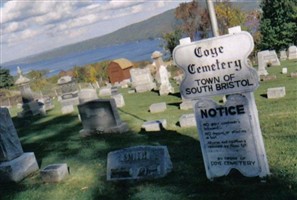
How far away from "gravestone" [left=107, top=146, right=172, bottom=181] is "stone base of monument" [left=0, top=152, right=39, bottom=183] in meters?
2.67

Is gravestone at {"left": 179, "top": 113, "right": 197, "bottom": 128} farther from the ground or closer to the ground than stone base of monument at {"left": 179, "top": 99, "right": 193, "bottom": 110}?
farther from the ground

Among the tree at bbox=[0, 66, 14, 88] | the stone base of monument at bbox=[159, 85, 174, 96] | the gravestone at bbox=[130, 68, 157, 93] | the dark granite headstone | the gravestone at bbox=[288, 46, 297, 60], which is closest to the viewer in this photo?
the dark granite headstone

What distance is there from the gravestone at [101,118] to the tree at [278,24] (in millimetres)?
29602

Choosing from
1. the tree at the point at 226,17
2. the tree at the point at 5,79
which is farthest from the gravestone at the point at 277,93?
the tree at the point at 5,79

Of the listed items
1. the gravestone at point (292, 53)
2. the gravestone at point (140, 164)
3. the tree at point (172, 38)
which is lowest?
the gravestone at point (292, 53)

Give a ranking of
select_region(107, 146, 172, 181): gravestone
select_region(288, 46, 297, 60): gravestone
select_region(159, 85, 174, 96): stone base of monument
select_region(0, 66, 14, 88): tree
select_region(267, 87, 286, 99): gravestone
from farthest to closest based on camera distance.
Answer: select_region(0, 66, 14, 88): tree
select_region(288, 46, 297, 60): gravestone
select_region(159, 85, 174, 96): stone base of monument
select_region(267, 87, 286, 99): gravestone
select_region(107, 146, 172, 181): gravestone

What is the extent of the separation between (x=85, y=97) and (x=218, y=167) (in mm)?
10113

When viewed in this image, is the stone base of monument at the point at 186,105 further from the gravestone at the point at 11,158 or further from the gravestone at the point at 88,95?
the gravestone at the point at 11,158

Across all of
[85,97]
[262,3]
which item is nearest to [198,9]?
[262,3]

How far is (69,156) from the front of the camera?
10133 mm

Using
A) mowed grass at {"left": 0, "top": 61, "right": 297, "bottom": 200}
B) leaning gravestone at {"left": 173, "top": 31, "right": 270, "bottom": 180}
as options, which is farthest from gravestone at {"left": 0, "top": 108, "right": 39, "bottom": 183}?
leaning gravestone at {"left": 173, "top": 31, "right": 270, "bottom": 180}

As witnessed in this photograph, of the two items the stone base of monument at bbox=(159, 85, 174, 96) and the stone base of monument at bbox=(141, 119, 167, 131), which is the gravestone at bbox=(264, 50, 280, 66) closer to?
the stone base of monument at bbox=(159, 85, 174, 96)

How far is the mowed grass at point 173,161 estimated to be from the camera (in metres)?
6.18

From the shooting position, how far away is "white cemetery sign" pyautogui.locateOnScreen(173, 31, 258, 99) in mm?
5934
